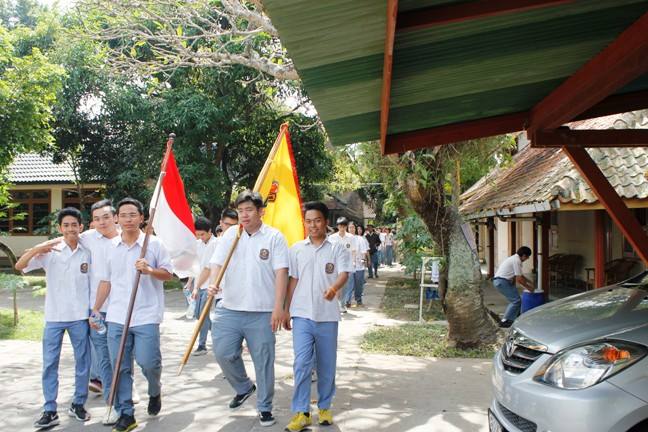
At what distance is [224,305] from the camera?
520 cm

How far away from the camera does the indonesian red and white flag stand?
6039 millimetres

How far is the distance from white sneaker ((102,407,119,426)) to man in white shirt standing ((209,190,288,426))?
Result: 0.97 metres

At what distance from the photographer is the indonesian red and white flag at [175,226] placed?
6.04 meters

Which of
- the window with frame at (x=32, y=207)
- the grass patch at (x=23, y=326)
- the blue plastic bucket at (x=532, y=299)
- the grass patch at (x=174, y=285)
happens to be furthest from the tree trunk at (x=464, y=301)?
the window with frame at (x=32, y=207)

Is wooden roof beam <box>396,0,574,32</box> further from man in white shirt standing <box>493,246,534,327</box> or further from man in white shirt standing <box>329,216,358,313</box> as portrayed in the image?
man in white shirt standing <box>329,216,358,313</box>

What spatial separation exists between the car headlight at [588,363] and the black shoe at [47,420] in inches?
152

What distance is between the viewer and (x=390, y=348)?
28.5 feet

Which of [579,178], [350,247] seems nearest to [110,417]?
[579,178]

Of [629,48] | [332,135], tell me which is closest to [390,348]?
[332,135]

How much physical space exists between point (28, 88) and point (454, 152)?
701 centimetres

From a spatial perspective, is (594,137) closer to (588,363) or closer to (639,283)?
(639,283)

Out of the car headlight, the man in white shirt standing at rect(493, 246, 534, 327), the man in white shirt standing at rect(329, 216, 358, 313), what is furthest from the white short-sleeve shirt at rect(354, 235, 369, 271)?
the car headlight

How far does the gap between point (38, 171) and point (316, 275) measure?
2112 centimetres

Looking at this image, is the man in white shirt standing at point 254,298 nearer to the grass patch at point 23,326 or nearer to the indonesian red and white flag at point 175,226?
the indonesian red and white flag at point 175,226
